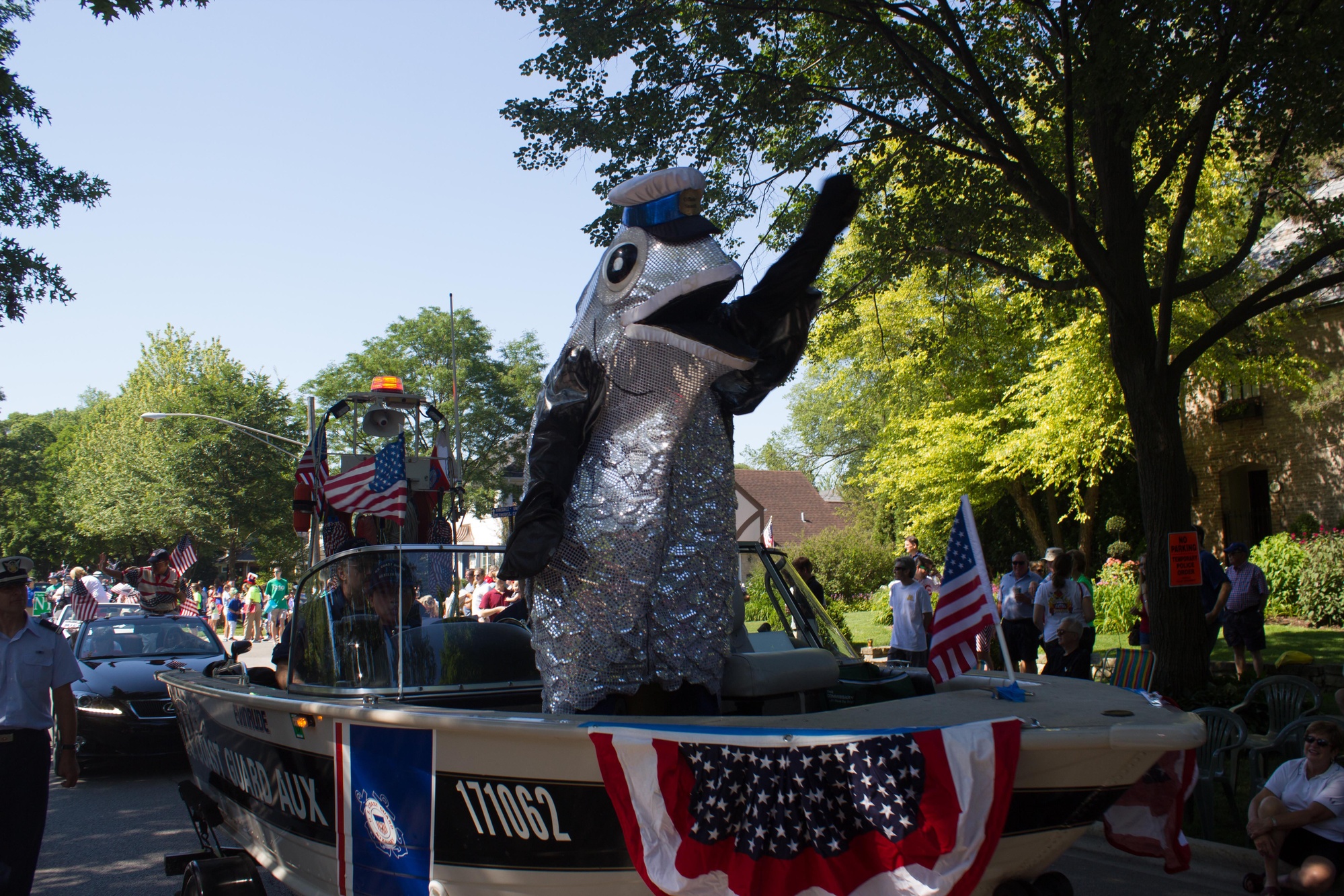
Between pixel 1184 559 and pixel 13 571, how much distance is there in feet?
30.6

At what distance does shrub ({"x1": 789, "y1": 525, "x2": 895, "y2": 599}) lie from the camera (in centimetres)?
2942

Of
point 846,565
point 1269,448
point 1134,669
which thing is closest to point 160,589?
point 1134,669

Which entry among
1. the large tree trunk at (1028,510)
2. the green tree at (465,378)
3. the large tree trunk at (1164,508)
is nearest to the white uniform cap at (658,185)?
the large tree trunk at (1164,508)

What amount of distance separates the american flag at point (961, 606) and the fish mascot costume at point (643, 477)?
2.75 ft

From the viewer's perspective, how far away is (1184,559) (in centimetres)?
944

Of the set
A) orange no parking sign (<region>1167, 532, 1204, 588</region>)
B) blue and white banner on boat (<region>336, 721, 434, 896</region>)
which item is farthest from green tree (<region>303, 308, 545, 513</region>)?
blue and white banner on boat (<region>336, 721, 434, 896</region>)

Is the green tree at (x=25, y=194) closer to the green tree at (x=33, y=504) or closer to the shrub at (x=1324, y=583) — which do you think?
the shrub at (x=1324, y=583)

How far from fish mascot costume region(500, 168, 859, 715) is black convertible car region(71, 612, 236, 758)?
691 cm

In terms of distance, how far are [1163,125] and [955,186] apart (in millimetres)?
2179

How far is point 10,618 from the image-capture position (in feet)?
16.6

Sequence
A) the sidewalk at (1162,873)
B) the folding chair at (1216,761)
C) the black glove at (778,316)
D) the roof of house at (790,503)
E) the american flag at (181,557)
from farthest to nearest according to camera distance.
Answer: the roof of house at (790,503)
the american flag at (181,557)
the folding chair at (1216,761)
the sidewalk at (1162,873)
the black glove at (778,316)

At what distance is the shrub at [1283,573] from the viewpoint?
18.2 meters

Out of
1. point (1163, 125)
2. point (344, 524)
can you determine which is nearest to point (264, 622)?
point (344, 524)

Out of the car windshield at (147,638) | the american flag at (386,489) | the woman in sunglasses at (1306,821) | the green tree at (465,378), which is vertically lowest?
the woman in sunglasses at (1306,821)
